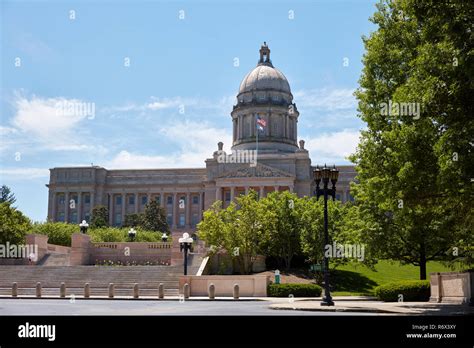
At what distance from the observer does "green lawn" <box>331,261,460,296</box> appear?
142ft

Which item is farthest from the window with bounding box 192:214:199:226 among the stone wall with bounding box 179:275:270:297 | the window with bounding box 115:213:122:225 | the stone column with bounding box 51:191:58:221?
the stone wall with bounding box 179:275:270:297

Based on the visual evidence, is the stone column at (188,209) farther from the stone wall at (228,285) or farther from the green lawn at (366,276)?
the stone wall at (228,285)

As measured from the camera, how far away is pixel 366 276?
4900 centimetres

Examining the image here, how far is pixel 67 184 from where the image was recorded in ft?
387

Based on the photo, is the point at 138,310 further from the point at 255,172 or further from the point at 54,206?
the point at 54,206

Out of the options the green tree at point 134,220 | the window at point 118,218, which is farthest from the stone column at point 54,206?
the green tree at point 134,220

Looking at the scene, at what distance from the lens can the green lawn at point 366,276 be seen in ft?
142

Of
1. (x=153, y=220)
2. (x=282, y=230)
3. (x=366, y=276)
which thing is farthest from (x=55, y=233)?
(x=366, y=276)

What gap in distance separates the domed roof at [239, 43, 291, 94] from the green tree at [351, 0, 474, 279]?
93877 mm

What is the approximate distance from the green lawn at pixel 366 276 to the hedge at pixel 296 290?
5937 millimetres

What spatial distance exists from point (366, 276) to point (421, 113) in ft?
102

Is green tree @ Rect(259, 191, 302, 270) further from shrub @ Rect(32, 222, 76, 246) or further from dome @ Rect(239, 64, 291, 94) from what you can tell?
dome @ Rect(239, 64, 291, 94)

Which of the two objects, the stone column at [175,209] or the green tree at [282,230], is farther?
the stone column at [175,209]
